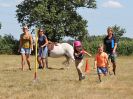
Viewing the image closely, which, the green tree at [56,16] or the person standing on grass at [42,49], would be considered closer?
the person standing on grass at [42,49]

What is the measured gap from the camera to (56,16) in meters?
66.8

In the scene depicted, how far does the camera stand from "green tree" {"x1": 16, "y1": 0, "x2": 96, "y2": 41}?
218 ft

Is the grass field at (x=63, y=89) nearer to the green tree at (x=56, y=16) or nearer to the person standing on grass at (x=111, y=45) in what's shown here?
the person standing on grass at (x=111, y=45)

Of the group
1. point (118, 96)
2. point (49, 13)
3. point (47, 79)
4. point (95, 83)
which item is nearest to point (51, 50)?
point (47, 79)

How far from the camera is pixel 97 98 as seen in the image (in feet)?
42.5

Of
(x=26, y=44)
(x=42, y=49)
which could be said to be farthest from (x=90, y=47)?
(x=26, y=44)

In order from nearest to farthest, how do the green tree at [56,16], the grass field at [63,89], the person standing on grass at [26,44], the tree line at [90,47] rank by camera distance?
the grass field at [63,89] < the person standing on grass at [26,44] < the tree line at [90,47] < the green tree at [56,16]

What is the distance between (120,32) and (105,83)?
274ft

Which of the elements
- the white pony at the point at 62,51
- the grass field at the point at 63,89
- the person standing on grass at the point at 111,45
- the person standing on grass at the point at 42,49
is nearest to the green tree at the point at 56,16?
the white pony at the point at 62,51

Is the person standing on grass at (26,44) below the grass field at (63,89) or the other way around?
the other way around

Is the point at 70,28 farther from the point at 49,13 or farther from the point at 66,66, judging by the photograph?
the point at 66,66

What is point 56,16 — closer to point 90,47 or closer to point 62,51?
point 90,47

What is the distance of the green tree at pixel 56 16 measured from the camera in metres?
66.6

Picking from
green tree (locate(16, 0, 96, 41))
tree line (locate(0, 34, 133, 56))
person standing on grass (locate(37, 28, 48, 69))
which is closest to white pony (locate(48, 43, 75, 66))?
person standing on grass (locate(37, 28, 48, 69))
